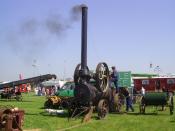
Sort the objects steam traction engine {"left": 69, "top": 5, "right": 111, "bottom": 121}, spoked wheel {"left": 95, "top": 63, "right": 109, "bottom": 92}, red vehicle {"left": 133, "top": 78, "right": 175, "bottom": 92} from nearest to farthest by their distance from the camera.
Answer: steam traction engine {"left": 69, "top": 5, "right": 111, "bottom": 121}
spoked wheel {"left": 95, "top": 63, "right": 109, "bottom": 92}
red vehicle {"left": 133, "top": 78, "right": 175, "bottom": 92}

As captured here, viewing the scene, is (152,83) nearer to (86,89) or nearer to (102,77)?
(102,77)

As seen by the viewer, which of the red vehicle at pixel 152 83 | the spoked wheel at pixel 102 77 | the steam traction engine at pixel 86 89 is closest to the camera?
the steam traction engine at pixel 86 89

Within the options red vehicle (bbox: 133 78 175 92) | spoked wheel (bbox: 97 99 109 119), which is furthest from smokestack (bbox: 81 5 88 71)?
red vehicle (bbox: 133 78 175 92)

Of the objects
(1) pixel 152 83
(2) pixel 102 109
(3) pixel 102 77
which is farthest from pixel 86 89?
(1) pixel 152 83

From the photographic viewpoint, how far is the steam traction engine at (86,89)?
18.6m

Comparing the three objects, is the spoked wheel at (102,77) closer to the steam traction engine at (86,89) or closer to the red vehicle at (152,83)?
the steam traction engine at (86,89)

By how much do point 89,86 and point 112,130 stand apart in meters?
4.01

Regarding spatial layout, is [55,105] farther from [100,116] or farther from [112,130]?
[112,130]

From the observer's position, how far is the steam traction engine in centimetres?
1859

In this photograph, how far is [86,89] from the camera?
18422 mm

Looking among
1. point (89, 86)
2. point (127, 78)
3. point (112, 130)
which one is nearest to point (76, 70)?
point (89, 86)

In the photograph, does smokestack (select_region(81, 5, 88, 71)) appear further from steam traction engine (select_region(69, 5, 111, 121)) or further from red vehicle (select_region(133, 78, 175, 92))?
red vehicle (select_region(133, 78, 175, 92))

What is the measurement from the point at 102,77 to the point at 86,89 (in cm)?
157

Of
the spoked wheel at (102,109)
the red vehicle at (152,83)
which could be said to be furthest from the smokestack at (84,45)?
the red vehicle at (152,83)
